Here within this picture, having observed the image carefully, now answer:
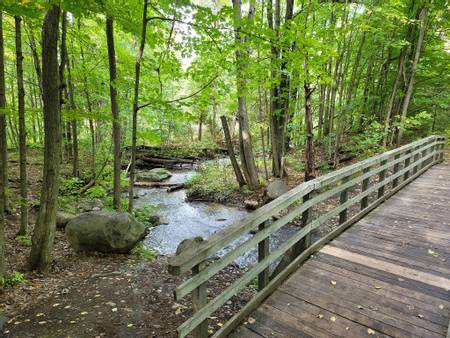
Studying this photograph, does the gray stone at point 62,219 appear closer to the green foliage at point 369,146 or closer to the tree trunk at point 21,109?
the tree trunk at point 21,109

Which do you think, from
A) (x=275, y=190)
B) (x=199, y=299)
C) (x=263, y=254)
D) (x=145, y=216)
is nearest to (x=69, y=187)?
(x=145, y=216)

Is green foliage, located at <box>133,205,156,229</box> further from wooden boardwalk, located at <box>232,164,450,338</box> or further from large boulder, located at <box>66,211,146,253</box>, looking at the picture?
wooden boardwalk, located at <box>232,164,450,338</box>

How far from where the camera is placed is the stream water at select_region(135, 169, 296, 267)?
271 inches

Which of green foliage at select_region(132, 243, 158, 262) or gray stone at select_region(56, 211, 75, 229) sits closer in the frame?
green foliage at select_region(132, 243, 158, 262)

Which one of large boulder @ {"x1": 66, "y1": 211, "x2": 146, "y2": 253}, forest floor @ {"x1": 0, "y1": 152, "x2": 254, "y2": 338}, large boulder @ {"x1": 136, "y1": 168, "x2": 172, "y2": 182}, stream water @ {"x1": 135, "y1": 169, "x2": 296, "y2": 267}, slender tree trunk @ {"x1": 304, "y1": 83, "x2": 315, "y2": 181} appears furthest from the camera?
large boulder @ {"x1": 136, "y1": 168, "x2": 172, "y2": 182}

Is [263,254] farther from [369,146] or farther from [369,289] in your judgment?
[369,146]

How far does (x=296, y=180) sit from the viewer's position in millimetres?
10898

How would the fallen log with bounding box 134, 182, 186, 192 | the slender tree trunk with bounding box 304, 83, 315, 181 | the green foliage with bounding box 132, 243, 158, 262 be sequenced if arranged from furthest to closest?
1. the fallen log with bounding box 134, 182, 186, 192
2. the slender tree trunk with bounding box 304, 83, 315, 181
3. the green foliage with bounding box 132, 243, 158, 262

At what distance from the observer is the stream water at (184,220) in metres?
6.87

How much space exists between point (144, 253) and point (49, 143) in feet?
9.47

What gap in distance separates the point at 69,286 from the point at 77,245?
1398 mm

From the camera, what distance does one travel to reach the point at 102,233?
18.2 feet

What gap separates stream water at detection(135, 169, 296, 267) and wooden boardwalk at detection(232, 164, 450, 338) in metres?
2.60

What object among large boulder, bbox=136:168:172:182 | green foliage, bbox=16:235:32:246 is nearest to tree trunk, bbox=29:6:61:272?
green foliage, bbox=16:235:32:246
